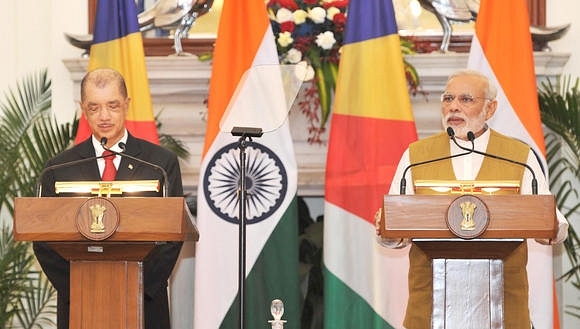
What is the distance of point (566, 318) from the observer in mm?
6609

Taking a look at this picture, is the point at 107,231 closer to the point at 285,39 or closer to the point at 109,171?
the point at 109,171

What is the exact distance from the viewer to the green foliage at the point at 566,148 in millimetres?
6176

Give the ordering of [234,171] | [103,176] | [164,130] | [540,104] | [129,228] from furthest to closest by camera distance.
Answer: [164,130] < [540,104] < [234,171] < [103,176] < [129,228]

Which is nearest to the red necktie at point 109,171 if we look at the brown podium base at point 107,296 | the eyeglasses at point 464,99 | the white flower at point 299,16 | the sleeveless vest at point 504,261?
the brown podium base at point 107,296

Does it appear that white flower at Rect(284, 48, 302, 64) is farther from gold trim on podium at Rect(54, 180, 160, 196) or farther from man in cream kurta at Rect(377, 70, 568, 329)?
gold trim on podium at Rect(54, 180, 160, 196)

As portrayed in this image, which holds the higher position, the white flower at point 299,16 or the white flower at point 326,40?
the white flower at point 299,16

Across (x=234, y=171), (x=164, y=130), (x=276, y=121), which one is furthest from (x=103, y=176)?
(x=164, y=130)

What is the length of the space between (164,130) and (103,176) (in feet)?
7.42

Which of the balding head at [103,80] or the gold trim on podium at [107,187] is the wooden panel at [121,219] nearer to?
the gold trim on podium at [107,187]

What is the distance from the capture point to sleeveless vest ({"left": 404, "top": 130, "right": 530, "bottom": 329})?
4.31m

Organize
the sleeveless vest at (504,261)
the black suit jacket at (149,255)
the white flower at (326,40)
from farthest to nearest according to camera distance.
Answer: the white flower at (326,40) < the sleeveless vest at (504,261) < the black suit jacket at (149,255)

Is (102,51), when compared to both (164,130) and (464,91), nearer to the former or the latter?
(164,130)

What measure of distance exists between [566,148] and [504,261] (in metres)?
2.55

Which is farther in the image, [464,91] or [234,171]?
[234,171]
